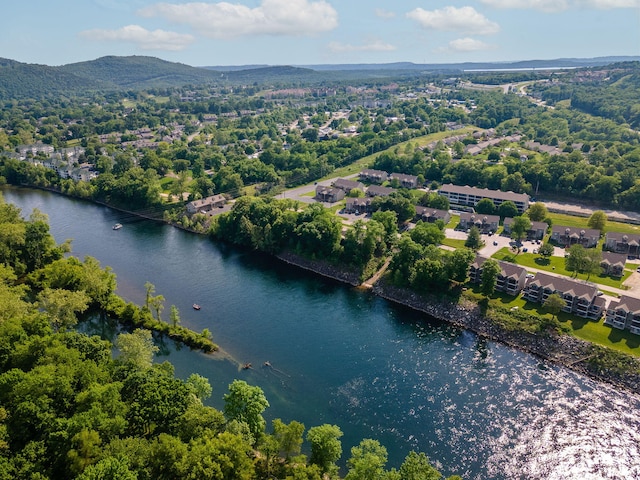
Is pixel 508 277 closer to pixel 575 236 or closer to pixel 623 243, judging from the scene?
pixel 575 236

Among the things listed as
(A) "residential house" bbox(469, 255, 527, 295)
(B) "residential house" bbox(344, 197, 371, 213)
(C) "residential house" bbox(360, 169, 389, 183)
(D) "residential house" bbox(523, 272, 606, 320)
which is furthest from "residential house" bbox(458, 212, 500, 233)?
(C) "residential house" bbox(360, 169, 389, 183)

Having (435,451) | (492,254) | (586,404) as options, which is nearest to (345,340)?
(435,451)

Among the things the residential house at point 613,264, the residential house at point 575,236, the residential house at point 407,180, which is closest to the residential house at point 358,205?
the residential house at point 407,180

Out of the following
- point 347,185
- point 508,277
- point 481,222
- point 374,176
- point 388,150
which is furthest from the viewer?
point 388,150

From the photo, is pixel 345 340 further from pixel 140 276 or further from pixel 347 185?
pixel 347 185

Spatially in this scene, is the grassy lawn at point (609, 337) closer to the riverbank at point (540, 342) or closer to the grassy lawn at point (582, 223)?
the riverbank at point (540, 342)

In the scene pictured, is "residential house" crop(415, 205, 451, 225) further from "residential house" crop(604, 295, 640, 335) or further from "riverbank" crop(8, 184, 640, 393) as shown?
"residential house" crop(604, 295, 640, 335)

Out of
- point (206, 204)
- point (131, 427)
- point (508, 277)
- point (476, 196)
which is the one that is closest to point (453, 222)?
point (476, 196)
